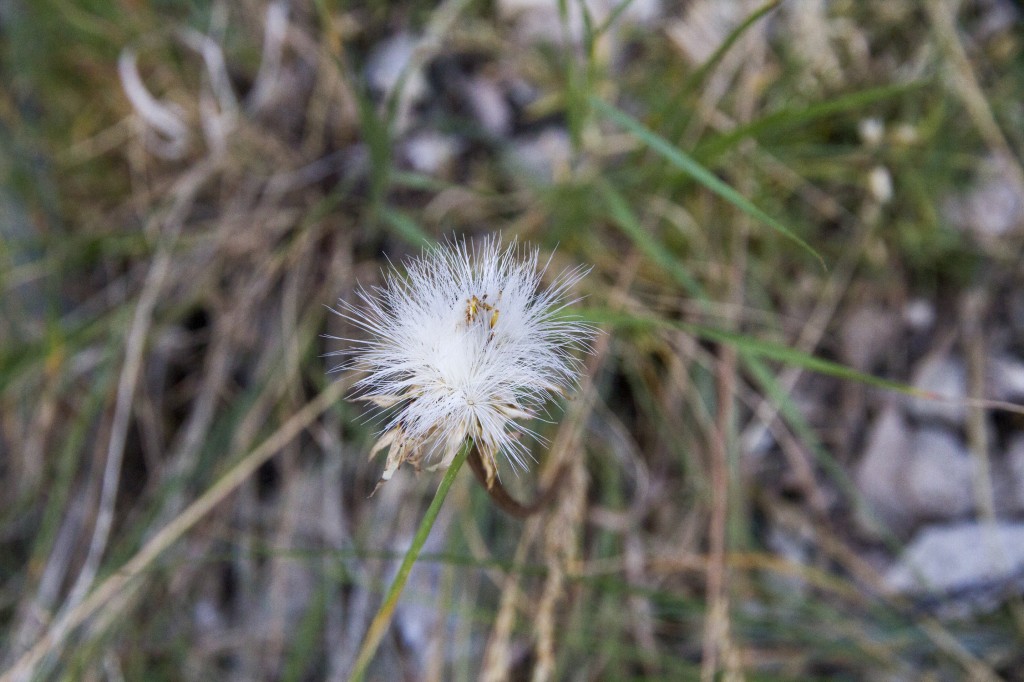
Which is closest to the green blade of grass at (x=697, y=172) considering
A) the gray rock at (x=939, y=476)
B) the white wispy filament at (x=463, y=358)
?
the white wispy filament at (x=463, y=358)

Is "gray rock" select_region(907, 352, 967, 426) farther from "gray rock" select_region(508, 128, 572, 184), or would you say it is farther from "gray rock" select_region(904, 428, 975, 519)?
"gray rock" select_region(508, 128, 572, 184)

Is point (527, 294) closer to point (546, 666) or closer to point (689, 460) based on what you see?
point (546, 666)

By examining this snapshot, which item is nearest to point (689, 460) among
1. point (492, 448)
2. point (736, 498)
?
point (736, 498)

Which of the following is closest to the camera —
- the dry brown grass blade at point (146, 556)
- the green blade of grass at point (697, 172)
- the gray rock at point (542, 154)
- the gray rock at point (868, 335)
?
the green blade of grass at point (697, 172)

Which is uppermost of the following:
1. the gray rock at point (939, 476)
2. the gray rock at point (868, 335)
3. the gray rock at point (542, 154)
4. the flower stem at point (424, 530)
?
the gray rock at point (542, 154)

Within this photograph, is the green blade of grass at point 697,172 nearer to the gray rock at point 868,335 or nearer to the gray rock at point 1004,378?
the gray rock at point 868,335

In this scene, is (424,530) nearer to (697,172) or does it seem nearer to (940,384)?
(697,172)
